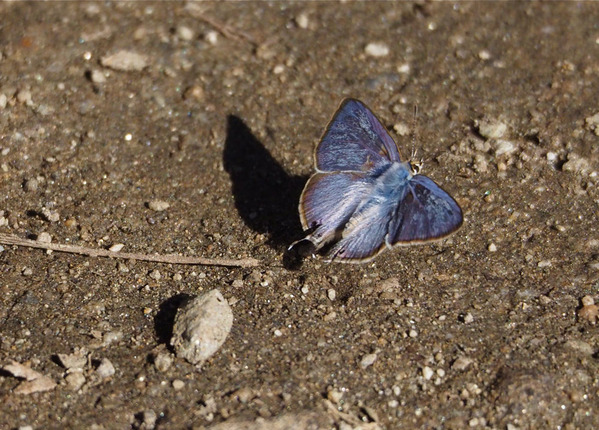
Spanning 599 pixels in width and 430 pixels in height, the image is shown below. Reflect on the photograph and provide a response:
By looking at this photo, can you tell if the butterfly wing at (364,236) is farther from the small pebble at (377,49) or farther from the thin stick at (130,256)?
the small pebble at (377,49)

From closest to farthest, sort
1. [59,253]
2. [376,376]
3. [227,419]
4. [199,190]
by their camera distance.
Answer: [227,419] → [376,376] → [59,253] → [199,190]

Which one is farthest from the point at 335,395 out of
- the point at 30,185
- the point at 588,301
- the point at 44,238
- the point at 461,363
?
the point at 30,185

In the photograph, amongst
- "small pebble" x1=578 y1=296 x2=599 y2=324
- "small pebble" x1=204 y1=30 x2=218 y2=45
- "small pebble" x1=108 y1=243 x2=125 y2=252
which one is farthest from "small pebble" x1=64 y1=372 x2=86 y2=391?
"small pebble" x1=204 y1=30 x2=218 y2=45

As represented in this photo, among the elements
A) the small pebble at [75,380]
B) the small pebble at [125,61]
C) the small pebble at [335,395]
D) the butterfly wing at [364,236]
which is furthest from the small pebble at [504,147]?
the small pebble at [75,380]

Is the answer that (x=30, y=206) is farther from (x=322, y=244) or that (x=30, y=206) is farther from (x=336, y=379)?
(x=336, y=379)

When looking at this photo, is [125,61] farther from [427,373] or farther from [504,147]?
[427,373]

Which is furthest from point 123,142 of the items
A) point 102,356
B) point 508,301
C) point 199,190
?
point 508,301
